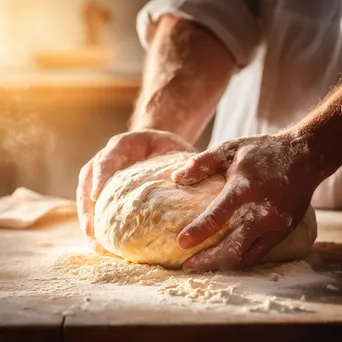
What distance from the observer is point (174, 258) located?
3.64ft

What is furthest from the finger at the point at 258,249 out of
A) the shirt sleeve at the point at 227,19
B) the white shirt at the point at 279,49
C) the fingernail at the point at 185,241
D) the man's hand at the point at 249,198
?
the shirt sleeve at the point at 227,19

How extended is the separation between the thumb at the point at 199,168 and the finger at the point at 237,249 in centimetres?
14

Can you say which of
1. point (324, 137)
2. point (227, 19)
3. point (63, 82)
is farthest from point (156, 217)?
point (63, 82)

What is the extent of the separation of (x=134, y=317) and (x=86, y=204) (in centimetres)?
56

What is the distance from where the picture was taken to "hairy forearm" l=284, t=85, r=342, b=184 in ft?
3.89

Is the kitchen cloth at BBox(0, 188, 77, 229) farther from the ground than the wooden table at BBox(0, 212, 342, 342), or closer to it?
closer to it

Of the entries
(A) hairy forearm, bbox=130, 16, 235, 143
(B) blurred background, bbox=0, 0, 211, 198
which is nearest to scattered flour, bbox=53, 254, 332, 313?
(A) hairy forearm, bbox=130, 16, 235, 143

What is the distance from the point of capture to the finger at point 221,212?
3.44 ft

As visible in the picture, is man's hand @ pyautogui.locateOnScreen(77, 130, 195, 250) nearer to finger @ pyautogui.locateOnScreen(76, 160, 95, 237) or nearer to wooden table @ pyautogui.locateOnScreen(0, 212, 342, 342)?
finger @ pyautogui.locateOnScreen(76, 160, 95, 237)

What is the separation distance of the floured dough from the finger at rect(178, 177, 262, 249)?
0.16 feet

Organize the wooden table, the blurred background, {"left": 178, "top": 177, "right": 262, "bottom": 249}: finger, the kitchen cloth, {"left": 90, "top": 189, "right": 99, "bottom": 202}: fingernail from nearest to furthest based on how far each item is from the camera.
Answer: the wooden table, {"left": 178, "top": 177, "right": 262, "bottom": 249}: finger, {"left": 90, "top": 189, "right": 99, "bottom": 202}: fingernail, the kitchen cloth, the blurred background

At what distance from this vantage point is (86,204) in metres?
1.36

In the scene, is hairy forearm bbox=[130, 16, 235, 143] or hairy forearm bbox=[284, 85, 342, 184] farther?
hairy forearm bbox=[130, 16, 235, 143]

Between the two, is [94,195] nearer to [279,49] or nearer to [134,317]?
[134,317]
